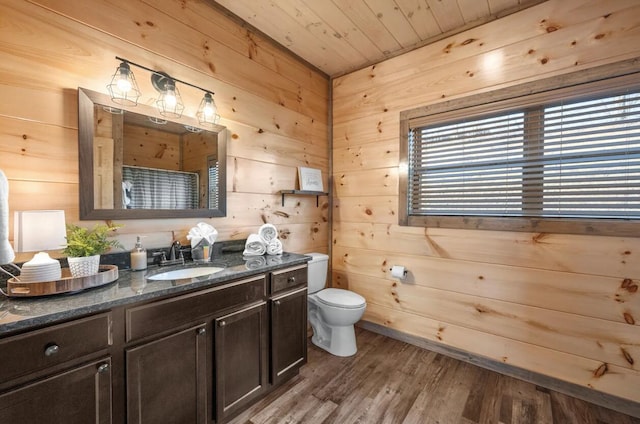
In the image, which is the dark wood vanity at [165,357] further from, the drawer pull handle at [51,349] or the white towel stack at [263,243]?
the white towel stack at [263,243]

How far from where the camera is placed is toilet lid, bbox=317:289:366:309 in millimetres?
2273

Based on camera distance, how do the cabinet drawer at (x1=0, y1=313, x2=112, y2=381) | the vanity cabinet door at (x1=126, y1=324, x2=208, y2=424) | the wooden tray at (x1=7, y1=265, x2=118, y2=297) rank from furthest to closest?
the vanity cabinet door at (x1=126, y1=324, x2=208, y2=424), the wooden tray at (x1=7, y1=265, x2=118, y2=297), the cabinet drawer at (x1=0, y1=313, x2=112, y2=381)

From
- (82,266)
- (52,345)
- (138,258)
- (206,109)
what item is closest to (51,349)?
(52,345)

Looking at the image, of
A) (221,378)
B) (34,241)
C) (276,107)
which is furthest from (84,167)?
(276,107)

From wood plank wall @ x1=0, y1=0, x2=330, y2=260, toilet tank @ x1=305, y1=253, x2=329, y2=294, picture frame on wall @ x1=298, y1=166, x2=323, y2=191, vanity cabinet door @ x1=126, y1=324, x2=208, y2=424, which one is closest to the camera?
vanity cabinet door @ x1=126, y1=324, x2=208, y2=424

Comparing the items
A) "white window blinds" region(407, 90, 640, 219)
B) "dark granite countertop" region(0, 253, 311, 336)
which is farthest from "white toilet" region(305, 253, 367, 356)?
"white window blinds" region(407, 90, 640, 219)

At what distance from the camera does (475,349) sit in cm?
224

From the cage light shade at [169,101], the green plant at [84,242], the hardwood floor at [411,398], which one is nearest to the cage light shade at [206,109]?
the cage light shade at [169,101]

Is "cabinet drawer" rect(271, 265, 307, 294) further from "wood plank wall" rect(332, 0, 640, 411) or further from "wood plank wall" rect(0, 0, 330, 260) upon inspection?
"wood plank wall" rect(332, 0, 640, 411)

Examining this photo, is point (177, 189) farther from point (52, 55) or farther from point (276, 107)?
point (276, 107)

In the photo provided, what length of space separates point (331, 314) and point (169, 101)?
1.92 m

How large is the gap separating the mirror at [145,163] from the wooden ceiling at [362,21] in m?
0.96

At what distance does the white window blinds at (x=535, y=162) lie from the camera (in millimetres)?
1758

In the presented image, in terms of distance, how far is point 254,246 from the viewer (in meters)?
2.11
